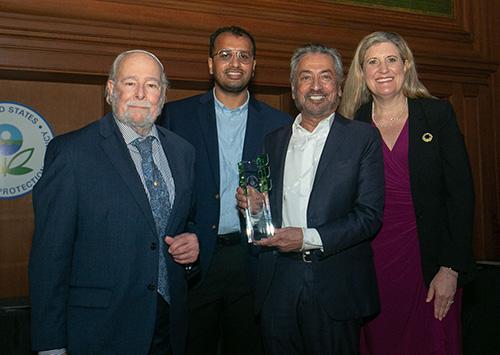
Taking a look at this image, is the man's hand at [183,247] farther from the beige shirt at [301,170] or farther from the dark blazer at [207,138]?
the dark blazer at [207,138]

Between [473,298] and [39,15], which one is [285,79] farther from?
[473,298]

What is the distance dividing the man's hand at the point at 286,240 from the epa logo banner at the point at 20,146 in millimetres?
1919

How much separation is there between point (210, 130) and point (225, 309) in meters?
0.85

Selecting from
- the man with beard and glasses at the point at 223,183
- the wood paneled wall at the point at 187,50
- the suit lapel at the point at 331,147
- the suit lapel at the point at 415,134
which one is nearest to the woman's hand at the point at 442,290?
the suit lapel at the point at 415,134

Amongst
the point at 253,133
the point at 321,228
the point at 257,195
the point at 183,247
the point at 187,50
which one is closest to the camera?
the point at 183,247

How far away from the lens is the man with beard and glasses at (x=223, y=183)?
2.28 metres

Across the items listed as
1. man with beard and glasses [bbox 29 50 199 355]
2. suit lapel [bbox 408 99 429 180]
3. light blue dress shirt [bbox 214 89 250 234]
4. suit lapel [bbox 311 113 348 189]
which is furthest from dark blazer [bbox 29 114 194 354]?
suit lapel [bbox 408 99 429 180]

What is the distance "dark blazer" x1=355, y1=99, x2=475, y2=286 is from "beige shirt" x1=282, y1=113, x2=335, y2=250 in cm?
41

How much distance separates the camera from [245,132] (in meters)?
2.41

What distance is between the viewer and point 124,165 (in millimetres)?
1595

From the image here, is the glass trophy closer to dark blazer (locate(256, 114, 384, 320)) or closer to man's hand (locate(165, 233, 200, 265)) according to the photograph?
dark blazer (locate(256, 114, 384, 320))

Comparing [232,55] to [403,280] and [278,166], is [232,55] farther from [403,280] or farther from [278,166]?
[403,280]

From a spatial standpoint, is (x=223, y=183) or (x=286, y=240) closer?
(x=286, y=240)

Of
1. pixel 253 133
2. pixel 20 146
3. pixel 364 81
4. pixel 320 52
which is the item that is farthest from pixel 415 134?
pixel 20 146
